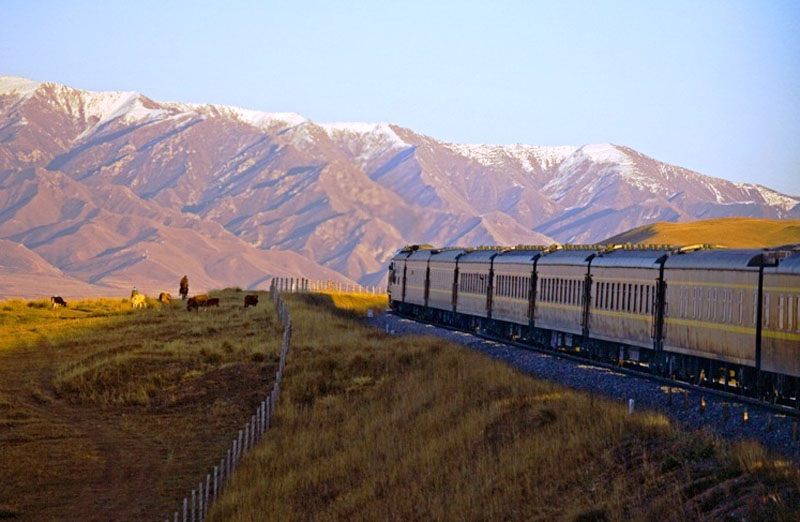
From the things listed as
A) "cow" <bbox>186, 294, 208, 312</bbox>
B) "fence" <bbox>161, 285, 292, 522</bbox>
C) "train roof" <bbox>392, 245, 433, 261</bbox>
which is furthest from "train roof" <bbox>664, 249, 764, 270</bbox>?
"cow" <bbox>186, 294, 208, 312</bbox>

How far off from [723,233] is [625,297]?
13566cm

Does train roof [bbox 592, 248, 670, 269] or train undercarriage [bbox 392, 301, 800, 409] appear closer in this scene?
train undercarriage [bbox 392, 301, 800, 409]

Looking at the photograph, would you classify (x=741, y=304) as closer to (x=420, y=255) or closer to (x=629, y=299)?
(x=629, y=299)

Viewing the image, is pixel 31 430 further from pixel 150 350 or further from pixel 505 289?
pixel 505 289

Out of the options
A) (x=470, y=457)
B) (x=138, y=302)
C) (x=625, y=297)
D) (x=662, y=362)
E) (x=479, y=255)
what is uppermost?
(x=479, y=255)

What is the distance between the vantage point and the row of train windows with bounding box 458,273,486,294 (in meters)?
58.4

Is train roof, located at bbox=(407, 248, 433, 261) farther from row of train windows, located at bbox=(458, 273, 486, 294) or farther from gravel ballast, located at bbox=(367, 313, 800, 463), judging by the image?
gravel ballast, located at bbox=(367, 313, 800, 463)

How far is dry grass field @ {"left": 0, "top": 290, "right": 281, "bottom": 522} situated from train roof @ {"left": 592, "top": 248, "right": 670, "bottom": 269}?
12227 mm

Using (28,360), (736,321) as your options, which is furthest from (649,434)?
(28,360)

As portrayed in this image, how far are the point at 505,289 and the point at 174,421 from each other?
18295 millimetres

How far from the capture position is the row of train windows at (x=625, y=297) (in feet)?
124

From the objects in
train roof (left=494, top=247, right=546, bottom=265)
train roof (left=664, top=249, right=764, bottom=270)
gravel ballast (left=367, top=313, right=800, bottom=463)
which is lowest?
gravel ballast (left=367, top=313, right=800, bottom=463)

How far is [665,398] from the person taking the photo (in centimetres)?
2970

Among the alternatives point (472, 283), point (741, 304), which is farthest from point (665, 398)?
point (472, 283)
